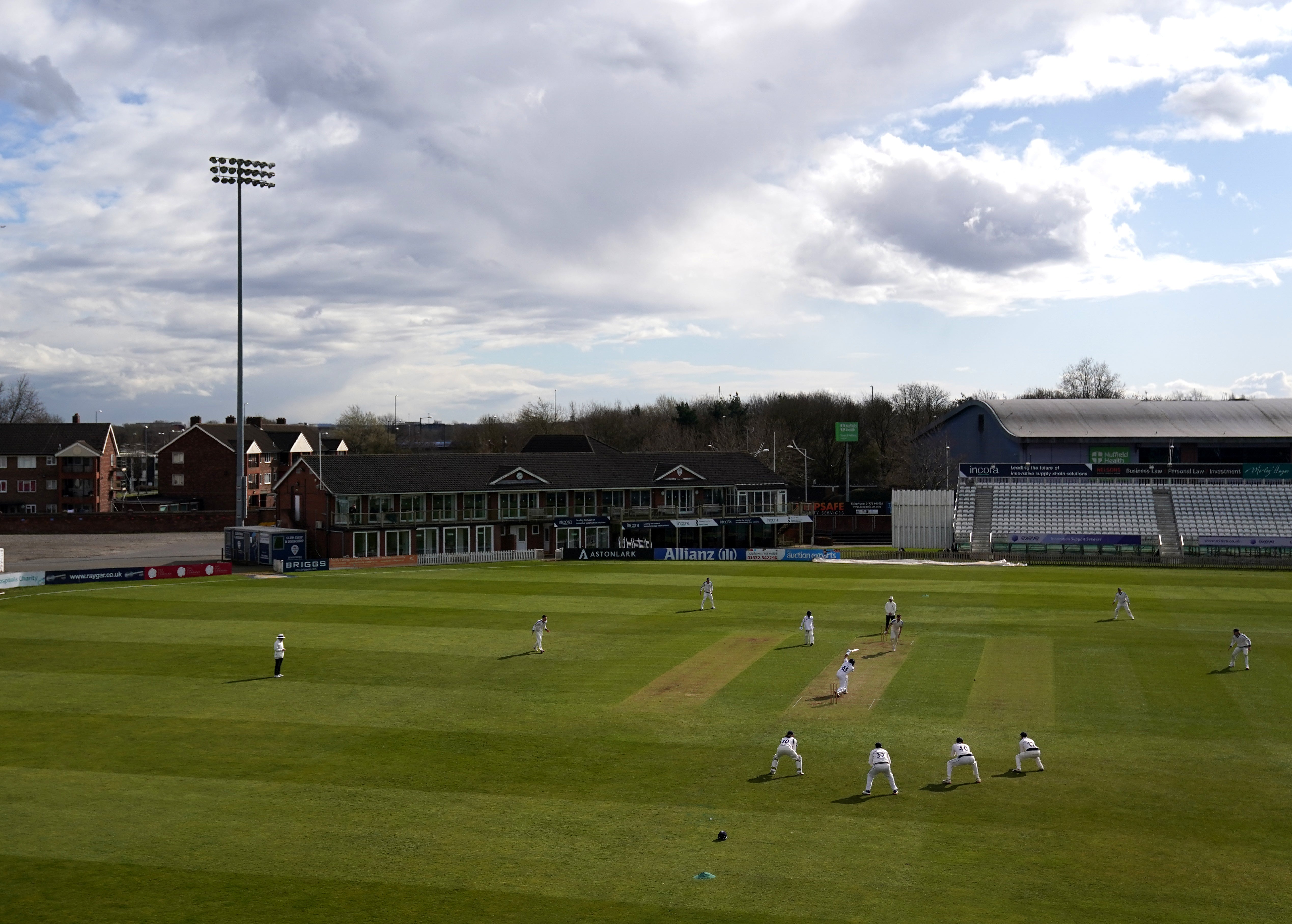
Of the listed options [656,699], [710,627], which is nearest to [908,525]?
[710,627]

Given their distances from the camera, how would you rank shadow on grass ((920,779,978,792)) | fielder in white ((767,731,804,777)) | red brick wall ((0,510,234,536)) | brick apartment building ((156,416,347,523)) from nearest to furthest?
shadow on grass ((920,779,978,792))
fielder in white ((767,731,804,777))
red brick wall ((0,510,234,536))
brick apartment building ((156,416,347,523))

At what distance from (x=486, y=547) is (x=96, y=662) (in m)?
43.8

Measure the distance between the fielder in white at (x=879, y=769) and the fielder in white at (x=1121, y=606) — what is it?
2786cm

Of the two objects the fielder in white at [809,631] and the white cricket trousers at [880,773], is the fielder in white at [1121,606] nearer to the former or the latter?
the fielder in white at [809,631]

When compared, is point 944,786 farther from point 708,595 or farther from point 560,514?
point 560,514

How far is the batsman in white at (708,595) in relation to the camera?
5106 centimetres

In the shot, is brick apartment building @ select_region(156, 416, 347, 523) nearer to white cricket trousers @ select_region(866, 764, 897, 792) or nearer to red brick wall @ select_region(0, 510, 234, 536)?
red brick wall @ select_region(0, 510, 234, 536)

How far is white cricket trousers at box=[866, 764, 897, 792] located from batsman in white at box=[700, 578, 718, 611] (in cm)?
2563

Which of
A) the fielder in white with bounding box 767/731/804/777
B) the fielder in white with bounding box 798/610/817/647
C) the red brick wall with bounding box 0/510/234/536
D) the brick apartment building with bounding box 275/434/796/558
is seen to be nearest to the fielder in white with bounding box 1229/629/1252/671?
the fielder in white with bounding box 798/610/817/647

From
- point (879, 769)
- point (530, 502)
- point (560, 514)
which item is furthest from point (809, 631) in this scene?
point (560, 514)

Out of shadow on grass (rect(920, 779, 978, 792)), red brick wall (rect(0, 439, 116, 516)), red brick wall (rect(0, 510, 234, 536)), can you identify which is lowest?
shadow on grass (rect(920, 779, 978, 792))

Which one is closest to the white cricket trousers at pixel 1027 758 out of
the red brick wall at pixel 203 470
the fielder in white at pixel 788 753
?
the fielder in white at pixel 788 753

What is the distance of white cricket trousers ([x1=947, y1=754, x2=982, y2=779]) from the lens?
24.3 meters

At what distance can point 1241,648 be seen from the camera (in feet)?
121
